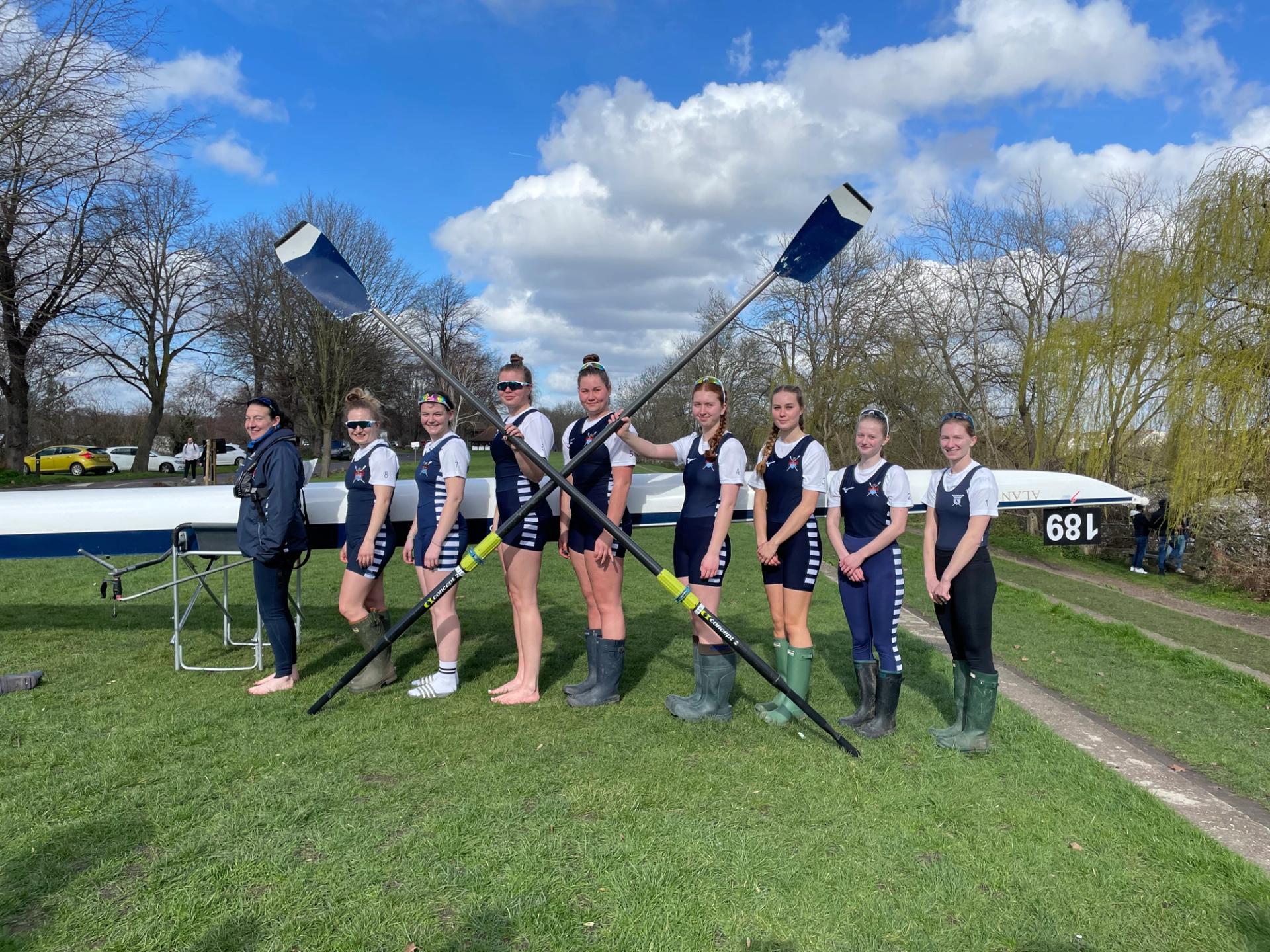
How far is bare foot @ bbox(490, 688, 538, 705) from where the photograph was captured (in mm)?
4652

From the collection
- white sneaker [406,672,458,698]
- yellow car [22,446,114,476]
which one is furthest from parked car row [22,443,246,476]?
white sneaker [406,672,458,698]

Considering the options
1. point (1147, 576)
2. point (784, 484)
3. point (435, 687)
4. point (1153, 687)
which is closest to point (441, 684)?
point (435, 687)

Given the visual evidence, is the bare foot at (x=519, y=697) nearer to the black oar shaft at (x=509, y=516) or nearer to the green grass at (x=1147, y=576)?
the black oar shaft at (x=509, y=516)

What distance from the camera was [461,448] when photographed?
15.0 feet

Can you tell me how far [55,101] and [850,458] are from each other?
23556mm

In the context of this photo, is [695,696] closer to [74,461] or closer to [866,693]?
[866,693]

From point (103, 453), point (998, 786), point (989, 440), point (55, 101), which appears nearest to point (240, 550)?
point (998, 786)

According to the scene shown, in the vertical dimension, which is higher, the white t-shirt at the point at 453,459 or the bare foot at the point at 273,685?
the white t-shirt at the point at 453,459

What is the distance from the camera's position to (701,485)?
4.19 metres

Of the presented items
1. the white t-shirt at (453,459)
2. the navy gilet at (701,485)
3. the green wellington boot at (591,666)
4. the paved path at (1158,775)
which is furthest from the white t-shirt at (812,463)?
the paved path at (1158,775)

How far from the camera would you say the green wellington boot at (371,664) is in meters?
4.84

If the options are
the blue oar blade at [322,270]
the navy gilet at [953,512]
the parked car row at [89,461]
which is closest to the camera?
the navy gilet at [953,512]

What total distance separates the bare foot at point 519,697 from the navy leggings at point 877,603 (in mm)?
1983

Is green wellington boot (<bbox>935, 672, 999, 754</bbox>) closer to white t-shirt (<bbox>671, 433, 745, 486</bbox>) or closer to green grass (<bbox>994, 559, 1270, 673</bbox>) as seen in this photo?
white t-shirt (<bbox>671, 433, 745, 486</bbox>)
